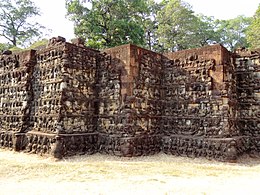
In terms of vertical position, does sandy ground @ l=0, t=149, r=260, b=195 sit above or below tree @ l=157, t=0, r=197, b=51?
below

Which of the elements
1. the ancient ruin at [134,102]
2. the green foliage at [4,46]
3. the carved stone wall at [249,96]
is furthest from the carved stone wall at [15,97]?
the green foliage at [4,46]

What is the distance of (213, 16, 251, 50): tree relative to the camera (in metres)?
39.7

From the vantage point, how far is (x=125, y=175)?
24.7 ft

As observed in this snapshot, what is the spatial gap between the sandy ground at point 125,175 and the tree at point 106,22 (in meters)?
15.8

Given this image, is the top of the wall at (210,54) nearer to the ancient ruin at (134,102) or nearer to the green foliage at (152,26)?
the ancient ruin at (134,102)

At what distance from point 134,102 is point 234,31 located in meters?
35.3

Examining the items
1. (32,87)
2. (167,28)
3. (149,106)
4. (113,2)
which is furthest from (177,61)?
(167,28)

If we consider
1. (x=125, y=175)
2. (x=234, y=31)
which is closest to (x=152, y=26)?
(x=234, y=31)

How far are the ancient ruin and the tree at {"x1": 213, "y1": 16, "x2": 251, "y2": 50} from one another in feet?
99.2

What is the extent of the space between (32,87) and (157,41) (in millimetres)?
22631

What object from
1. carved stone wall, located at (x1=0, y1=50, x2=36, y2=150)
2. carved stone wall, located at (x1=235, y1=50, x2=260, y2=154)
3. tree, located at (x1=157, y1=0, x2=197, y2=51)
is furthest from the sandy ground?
tree, located at (x1=157, y1=0, x2=197, y2=51)

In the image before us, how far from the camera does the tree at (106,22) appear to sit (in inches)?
940

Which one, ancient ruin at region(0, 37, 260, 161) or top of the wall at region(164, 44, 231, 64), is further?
top of the wall at region(164, 44, 231, 64)

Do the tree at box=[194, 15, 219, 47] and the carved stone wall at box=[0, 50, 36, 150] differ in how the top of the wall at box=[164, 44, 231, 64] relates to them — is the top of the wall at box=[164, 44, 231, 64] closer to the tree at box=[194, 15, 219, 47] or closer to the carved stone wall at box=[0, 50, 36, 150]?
the carved stone wall at box=[0, 50, 36, 150]
